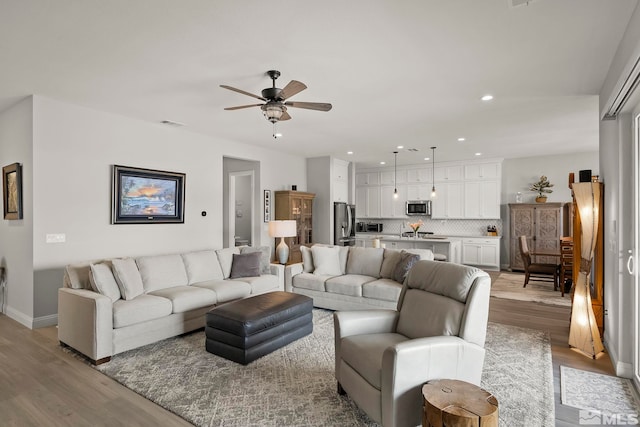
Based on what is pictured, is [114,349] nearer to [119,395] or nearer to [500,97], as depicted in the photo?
[119,395]

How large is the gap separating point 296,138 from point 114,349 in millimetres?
4268

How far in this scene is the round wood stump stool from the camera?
1706mm

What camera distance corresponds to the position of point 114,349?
3.33 m

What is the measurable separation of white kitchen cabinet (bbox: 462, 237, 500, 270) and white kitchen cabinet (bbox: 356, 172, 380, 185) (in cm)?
292

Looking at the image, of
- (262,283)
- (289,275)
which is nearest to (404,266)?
(289,275)

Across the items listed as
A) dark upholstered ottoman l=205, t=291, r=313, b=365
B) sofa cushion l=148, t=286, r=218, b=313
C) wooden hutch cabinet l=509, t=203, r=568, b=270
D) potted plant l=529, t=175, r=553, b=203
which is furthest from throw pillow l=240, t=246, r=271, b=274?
potted plant l=529, t=175, r=553, b=203

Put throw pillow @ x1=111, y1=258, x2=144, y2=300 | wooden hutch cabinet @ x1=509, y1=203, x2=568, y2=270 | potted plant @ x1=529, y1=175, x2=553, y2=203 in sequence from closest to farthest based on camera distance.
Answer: throw pillow @ x1=111, y1=258, x2=144, y2=300
wooden hutch cabinet @ x1=509, y1=203, x2=568, y2=270
potted plant @ x1=529, y1=175, x2=553, y2=203

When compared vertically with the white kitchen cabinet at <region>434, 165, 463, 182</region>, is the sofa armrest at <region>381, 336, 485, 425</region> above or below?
below

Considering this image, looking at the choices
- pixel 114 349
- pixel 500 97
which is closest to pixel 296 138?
pixel 500 97

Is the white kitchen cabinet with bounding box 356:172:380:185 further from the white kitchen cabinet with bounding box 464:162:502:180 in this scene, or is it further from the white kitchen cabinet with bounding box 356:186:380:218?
the white kitchen cabinet with bounding box 464:162:502:180

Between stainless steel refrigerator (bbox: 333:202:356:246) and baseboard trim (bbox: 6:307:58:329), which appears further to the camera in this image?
stainless steel refrigerator (bbox: 333:202:356:246)

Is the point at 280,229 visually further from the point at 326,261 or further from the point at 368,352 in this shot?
the point at 368,352

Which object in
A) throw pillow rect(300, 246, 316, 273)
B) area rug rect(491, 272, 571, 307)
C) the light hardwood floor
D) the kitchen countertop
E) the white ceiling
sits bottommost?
the light hardwood floor

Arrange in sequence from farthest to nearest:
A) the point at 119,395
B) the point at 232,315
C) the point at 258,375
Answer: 1. the point at 232,315
2. the point at 258,375
3. the point at 119,395
